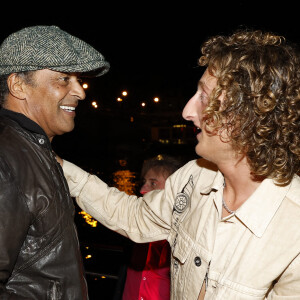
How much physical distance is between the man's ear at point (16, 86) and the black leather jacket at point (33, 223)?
0.14 meters

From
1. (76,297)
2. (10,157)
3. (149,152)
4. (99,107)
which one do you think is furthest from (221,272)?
(99,107)

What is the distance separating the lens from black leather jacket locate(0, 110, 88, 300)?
1322 mm

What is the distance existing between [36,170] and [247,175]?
1.23 meters

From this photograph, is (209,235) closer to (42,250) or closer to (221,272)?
(221,272)

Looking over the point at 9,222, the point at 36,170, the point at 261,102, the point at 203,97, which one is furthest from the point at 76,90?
the point at 261,102

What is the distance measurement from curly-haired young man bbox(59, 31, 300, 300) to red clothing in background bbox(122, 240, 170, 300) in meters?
0.87

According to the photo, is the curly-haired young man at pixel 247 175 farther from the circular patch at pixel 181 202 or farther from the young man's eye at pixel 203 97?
the circular patch at pixel 181 202

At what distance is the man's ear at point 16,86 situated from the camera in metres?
1.70

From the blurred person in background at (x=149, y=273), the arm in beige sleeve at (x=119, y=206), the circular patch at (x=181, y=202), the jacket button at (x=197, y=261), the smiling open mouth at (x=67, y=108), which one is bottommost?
the blurred person in background at (x=149, y=273)

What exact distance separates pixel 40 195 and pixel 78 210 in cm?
830

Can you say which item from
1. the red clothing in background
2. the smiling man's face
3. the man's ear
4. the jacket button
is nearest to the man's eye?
the smiling man's face

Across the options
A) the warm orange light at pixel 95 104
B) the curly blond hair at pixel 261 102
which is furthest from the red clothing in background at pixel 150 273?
the warm orange light at pixel 95 104

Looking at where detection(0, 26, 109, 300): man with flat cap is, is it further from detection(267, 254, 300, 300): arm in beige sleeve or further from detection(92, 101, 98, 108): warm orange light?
detection(92, 101, 98, 108): warm orange light

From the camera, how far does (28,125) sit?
5.35 ft
